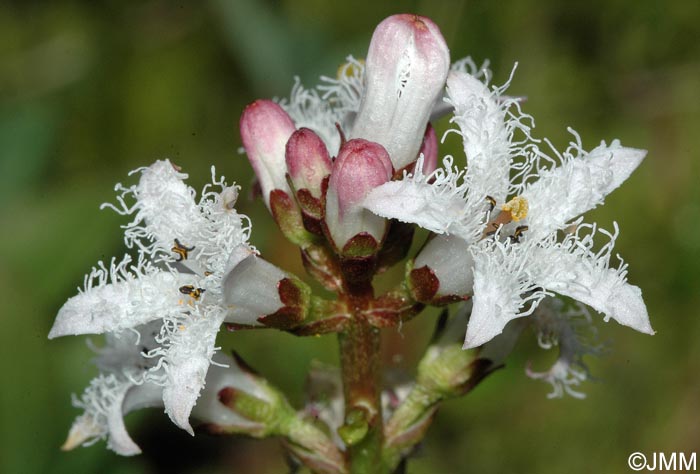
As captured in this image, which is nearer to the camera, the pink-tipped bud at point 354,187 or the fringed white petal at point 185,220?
the pink-tipped bud at point 354,187

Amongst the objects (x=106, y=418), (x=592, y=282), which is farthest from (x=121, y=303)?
(x=592, y=282)

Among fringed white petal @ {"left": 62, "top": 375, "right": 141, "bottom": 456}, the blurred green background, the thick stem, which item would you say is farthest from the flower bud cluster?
the blurred green background

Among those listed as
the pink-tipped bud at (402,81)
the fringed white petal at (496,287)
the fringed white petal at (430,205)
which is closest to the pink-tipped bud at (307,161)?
the pink-tipped bud at (402,81)

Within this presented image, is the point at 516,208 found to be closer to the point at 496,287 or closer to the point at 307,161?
the point at 496,287

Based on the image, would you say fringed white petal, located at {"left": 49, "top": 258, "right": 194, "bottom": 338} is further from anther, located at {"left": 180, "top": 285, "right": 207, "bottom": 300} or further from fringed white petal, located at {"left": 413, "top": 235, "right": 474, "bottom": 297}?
fringed white petal, located at {"left": 413, "top": 235, "right": 474, "bottom": 297}

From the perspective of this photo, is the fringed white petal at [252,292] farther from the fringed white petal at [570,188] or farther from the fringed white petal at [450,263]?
the fringed white petal at [570,188]

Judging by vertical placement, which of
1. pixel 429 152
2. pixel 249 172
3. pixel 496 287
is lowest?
pixel 496 287
